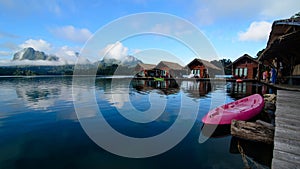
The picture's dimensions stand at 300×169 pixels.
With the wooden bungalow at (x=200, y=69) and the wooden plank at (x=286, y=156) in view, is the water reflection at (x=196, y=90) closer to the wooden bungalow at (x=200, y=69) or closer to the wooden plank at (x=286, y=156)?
the wooden plank at (x=286, y=156)

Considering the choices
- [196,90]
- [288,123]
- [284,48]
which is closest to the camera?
[288,123]

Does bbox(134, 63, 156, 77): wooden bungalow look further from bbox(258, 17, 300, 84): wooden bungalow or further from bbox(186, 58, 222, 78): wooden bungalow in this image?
bbox(258, 17, 300, 84): wooden bungalow

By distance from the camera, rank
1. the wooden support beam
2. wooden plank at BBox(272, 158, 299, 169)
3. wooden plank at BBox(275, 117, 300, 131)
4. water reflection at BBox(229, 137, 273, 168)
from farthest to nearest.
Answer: the wooden support beam, water reflection at BBox(229, 137, 273, 168), wooden plank at BBox(275, 117, 300, 131), wooden plank at BBox(272, 158, 299, 169)

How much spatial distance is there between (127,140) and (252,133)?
414 cm

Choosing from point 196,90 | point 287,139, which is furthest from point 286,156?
point 196,90

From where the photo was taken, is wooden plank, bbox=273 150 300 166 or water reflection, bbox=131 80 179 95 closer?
wooden plank, bbox=273 150 300 166

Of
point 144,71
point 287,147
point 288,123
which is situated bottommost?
point 287,147

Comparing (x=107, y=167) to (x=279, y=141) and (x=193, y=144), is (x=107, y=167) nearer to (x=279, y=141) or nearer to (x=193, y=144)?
(x=193, y=144)

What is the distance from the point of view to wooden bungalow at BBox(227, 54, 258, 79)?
32125mm

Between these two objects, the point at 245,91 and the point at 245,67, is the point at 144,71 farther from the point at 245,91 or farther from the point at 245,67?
the point at 245,91

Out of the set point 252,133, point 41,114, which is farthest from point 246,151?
point 41,114

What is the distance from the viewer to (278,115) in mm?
4969

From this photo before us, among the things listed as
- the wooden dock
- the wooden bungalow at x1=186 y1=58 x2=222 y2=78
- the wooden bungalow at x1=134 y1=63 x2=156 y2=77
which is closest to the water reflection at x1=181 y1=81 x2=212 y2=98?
the wooden dock

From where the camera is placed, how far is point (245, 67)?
3325 centimetres
